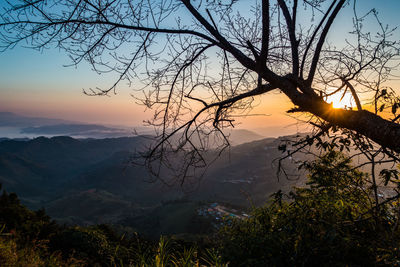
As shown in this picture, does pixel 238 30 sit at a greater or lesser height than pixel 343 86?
greater

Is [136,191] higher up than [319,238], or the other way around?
[319,238]

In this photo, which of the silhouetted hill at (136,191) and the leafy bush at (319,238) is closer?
the leafy bush at (319,238)

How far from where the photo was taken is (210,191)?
126 meters

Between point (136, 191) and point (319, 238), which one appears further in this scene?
point (136, 191)

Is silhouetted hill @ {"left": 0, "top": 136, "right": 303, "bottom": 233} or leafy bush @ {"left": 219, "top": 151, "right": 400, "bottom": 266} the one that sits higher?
leafy bush @ {"left": 219, "top": 151, "right": 400, "bottom": 266}

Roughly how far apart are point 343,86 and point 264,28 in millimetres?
1719

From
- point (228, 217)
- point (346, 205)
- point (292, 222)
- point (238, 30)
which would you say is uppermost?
point (238, 30)

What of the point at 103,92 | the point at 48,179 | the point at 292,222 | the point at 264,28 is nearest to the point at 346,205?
the point at 292,222

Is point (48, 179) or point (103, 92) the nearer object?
point (103, 92)

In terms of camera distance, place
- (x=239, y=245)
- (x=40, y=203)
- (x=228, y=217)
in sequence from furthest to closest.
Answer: (x=40, y=203) → (x=228, y=217) → (x=239, y=245)

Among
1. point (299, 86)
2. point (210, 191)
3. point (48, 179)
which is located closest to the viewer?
point (299, 86)

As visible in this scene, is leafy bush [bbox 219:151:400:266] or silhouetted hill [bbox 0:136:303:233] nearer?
leafy bush [bbox 219:151:400:266]

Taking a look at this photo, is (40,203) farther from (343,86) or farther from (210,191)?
(343,86)

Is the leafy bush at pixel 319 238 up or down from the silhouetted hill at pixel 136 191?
up
